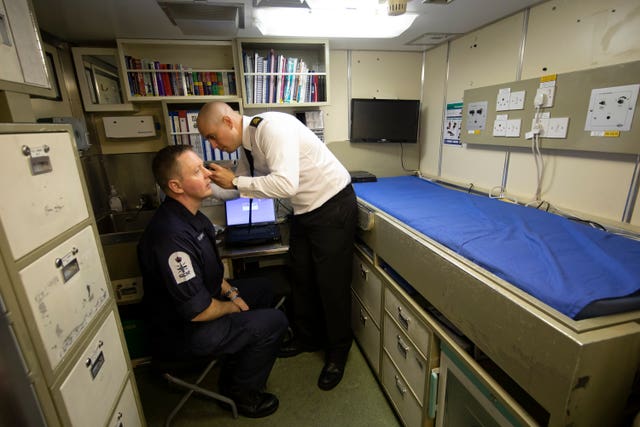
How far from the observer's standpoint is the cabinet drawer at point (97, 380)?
36.3 inches

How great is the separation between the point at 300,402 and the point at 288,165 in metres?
1.33

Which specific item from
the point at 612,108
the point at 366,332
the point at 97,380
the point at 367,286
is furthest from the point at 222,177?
the point at 612,108

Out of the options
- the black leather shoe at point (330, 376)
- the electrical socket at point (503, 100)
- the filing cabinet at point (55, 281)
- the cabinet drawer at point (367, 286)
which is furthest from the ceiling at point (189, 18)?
the black leather shoe at point (330, 376)

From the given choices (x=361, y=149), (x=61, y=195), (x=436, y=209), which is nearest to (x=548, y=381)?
(x=436, y=209)

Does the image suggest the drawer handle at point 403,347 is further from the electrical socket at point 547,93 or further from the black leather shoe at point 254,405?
the electrical socket at point 547,93

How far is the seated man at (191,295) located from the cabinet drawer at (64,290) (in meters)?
0.26

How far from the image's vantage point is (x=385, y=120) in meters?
2.67

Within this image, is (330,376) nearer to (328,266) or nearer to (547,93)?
(328,266)

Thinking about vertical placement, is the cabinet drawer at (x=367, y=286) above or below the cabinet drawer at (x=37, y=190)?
below

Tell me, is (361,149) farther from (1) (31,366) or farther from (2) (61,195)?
(1) (31,366)

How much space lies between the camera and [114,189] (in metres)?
2.45

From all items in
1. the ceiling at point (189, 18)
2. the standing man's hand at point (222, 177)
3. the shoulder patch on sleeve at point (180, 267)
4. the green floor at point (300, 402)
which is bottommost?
the green floor at point (300, 402)

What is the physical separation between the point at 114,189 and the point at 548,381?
9.20 ft

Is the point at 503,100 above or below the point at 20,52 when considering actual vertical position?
below
